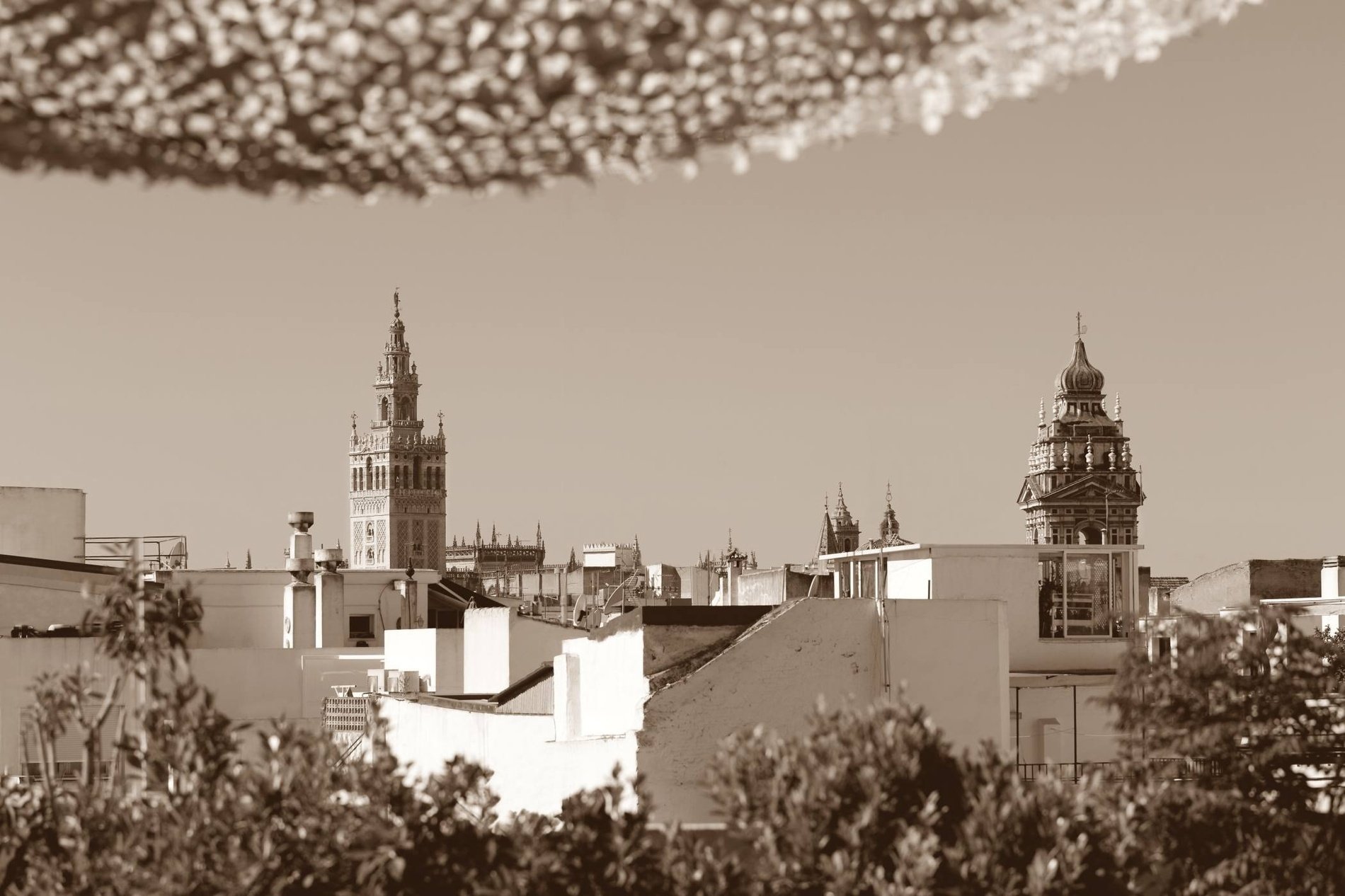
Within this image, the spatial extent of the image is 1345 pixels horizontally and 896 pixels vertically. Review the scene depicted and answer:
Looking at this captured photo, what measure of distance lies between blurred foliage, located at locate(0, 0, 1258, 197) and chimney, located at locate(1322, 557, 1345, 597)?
42.9 metres

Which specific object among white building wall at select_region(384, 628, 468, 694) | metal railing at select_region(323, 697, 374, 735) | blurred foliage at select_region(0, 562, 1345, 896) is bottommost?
metal railing at select_region(323, 697, 374, 735)

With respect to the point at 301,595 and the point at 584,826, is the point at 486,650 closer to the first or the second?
the point at 301,595

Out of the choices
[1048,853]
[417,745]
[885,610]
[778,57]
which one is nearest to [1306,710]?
[1048,853]

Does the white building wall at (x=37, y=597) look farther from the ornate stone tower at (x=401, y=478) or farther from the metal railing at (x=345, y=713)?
the ornate stone tower at (x=401, y=478)

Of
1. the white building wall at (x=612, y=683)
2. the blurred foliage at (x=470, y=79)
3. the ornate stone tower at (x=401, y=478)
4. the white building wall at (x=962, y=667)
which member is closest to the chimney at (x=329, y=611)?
the white building wall at (x=612, y=683)

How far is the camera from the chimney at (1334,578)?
44125 mm

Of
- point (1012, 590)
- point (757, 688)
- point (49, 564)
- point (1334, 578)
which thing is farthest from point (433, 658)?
point (1334, 578)

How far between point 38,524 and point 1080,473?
108714 millimetres

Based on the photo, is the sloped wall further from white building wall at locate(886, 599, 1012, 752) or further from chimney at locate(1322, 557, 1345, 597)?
chimney at locate(1322, 557, 1345, 597)

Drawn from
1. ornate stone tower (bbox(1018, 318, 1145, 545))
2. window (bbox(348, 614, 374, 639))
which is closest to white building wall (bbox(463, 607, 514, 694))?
window (bbox(348, 614, 374, 639))

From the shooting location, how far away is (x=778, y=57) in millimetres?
3711

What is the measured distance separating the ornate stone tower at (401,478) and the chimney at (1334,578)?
151822mm

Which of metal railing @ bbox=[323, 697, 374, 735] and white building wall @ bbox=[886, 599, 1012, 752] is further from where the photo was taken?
metal railing @ bbox=[323, 697, 374, 735]

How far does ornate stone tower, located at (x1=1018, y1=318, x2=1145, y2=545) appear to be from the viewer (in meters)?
132
